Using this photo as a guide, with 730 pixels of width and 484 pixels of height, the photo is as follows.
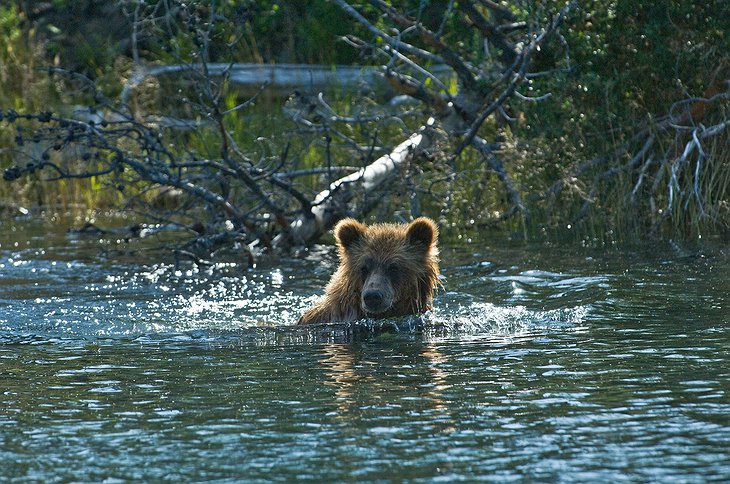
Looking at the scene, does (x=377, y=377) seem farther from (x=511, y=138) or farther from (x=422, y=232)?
(x=511, y=138)

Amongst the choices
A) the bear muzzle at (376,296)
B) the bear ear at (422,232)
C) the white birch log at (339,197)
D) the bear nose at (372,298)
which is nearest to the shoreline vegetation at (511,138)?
the white birch log at (339,197)

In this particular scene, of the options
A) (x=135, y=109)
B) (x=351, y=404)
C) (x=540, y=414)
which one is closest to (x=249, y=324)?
(x=351, y=404)

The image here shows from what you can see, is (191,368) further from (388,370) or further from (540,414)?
(540,414)

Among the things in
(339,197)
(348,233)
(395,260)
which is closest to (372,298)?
Answer: (395,260)

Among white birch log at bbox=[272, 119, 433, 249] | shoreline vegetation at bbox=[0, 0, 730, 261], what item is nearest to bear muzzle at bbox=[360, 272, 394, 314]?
shoreline vegetation at bbox=[0, 0, 730, 261]

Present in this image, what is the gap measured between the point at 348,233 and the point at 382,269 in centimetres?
45

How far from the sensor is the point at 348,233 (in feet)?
29.5

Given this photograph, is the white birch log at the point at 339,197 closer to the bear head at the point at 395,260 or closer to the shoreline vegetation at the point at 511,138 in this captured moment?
the shoreline vegetation at the point at 511,138

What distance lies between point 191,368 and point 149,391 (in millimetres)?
714

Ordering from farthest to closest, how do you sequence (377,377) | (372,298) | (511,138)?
(511,138), (372,298), (377,377)

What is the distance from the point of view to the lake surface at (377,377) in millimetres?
5070

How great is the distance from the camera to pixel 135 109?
18641mm

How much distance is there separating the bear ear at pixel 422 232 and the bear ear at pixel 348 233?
1.26 feet

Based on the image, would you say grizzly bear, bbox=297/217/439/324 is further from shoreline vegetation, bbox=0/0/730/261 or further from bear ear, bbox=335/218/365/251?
shoreline vegetation, bbox=0/0/730/261
